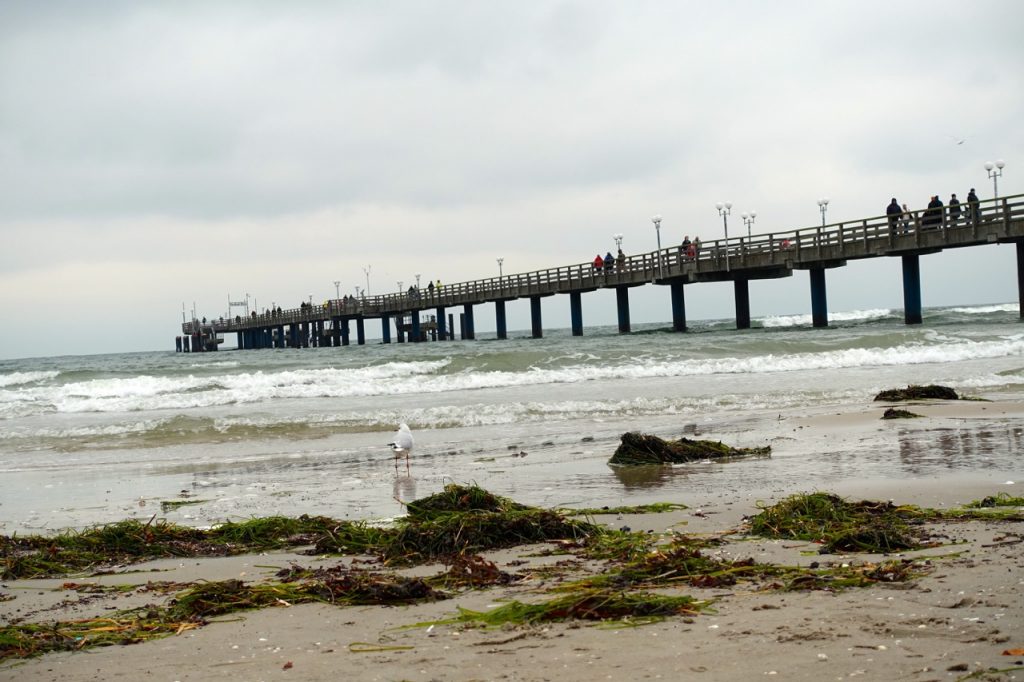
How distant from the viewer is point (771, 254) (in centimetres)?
4119

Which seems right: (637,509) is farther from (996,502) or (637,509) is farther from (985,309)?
A: (985,309)

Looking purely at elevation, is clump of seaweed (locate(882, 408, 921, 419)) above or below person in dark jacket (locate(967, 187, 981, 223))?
below

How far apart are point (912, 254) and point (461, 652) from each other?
120 feet

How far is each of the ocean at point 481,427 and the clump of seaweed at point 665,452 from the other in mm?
276

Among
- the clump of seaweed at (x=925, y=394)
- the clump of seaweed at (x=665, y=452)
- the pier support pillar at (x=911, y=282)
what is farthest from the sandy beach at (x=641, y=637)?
the pier support pillar at (x=911, y=282)

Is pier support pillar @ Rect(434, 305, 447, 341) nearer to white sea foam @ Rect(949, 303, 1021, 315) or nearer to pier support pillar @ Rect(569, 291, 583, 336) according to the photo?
pier support pillar @ Rect(569, 291, 583, 336)

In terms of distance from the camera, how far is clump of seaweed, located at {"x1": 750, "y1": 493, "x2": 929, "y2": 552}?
5387mm

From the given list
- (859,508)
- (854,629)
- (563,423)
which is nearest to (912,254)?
(563,423)

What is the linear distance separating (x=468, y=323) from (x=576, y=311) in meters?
13.8

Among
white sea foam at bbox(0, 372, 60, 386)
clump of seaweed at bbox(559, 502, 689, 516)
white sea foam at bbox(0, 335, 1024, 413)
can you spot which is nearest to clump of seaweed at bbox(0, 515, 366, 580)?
clump of seaweed at bbox(559, 502, 689, 516)

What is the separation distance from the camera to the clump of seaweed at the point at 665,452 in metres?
10.2

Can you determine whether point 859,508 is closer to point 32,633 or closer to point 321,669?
point 321,669

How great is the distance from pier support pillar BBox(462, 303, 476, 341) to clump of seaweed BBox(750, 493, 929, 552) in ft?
193

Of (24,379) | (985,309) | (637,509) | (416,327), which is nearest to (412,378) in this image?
(24,379)
